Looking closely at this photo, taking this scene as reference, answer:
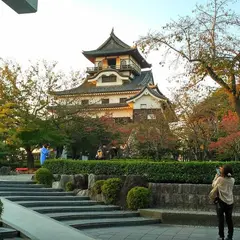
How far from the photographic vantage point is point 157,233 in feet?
29.7

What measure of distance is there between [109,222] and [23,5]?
6.46 m

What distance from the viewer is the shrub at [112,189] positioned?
12.4 meters

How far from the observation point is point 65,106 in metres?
27.8

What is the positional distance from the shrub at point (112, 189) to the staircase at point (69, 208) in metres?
0.33

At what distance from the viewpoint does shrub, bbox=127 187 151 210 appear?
1175 centimetres

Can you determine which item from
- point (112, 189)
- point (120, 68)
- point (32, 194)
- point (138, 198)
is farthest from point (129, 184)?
point (120, 68)

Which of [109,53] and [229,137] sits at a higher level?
[109,53]

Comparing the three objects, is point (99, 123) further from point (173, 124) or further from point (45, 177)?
point (45, 177)

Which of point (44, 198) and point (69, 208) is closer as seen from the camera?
point (69, 208)

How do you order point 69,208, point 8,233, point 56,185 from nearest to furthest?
point 8,233
point 69,208
point 56,185

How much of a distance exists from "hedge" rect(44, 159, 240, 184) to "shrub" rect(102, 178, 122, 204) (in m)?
0.85

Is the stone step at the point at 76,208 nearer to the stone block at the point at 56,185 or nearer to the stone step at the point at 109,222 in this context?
the stone step at the point at 109,222

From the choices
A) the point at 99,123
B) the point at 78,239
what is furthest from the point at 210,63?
the point at 99,123

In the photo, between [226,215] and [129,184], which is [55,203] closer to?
[129,184]
